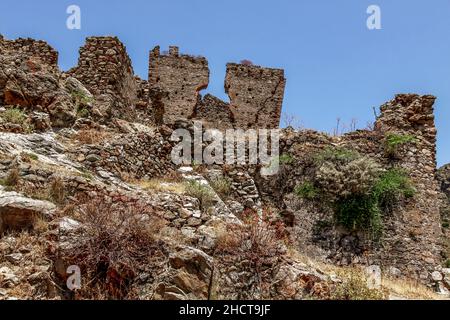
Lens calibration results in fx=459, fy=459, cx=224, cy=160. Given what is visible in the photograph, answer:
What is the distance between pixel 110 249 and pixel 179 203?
219cm

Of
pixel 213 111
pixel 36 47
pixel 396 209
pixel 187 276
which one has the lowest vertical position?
pixel 187 276

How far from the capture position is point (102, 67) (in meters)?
12.3

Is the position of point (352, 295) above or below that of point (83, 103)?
below

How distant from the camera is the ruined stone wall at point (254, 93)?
18438 millimetres

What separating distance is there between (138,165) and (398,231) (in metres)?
6.46

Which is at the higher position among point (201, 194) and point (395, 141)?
point (395, 141)

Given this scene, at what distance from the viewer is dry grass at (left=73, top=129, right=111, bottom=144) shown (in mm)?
9484

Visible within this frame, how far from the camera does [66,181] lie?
704 cm

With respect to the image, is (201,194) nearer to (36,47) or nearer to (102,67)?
(102,67)

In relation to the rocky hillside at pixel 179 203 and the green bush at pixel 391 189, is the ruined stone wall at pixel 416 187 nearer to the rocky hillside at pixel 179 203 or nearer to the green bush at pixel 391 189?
the rocky hillside at pixel 179 203

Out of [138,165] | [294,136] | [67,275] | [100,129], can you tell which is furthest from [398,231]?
[67,275]

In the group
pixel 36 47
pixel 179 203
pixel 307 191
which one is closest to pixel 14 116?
pixel 179 203

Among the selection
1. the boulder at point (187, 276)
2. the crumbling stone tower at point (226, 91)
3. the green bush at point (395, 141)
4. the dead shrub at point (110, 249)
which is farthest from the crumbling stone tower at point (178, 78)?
the boulder at point (187, 276)

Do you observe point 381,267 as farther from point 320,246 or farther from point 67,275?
point 67,275
